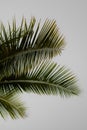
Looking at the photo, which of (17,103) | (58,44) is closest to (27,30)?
(58,44)

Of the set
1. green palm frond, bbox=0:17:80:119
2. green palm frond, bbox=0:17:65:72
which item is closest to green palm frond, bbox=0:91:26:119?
green palm frond, bbox=0:17:80:119

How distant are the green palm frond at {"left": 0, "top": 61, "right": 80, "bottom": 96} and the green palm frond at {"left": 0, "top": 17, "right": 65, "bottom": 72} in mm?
331

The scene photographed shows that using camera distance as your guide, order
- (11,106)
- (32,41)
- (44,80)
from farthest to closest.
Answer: (44,80)
(11,106)
(32,41)

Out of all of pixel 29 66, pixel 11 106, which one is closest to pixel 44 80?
pixel 29 66

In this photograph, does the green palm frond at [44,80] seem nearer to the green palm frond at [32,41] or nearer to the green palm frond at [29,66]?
the green palm frond at [29,66]

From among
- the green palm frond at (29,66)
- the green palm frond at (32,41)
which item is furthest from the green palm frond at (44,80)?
the green palm frond at (32,41)

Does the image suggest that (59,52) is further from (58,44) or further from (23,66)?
(23,66)

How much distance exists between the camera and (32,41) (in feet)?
18.0

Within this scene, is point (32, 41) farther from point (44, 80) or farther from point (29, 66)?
point (44, 80)

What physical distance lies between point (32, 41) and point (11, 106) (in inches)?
51.2

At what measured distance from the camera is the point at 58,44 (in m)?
5.51

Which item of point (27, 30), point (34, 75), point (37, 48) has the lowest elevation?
point (34, 75)

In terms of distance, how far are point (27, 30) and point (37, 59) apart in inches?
21.9

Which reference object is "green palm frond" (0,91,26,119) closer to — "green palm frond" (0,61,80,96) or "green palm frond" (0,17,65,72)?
"green palm frond" (0,61,80,96)
